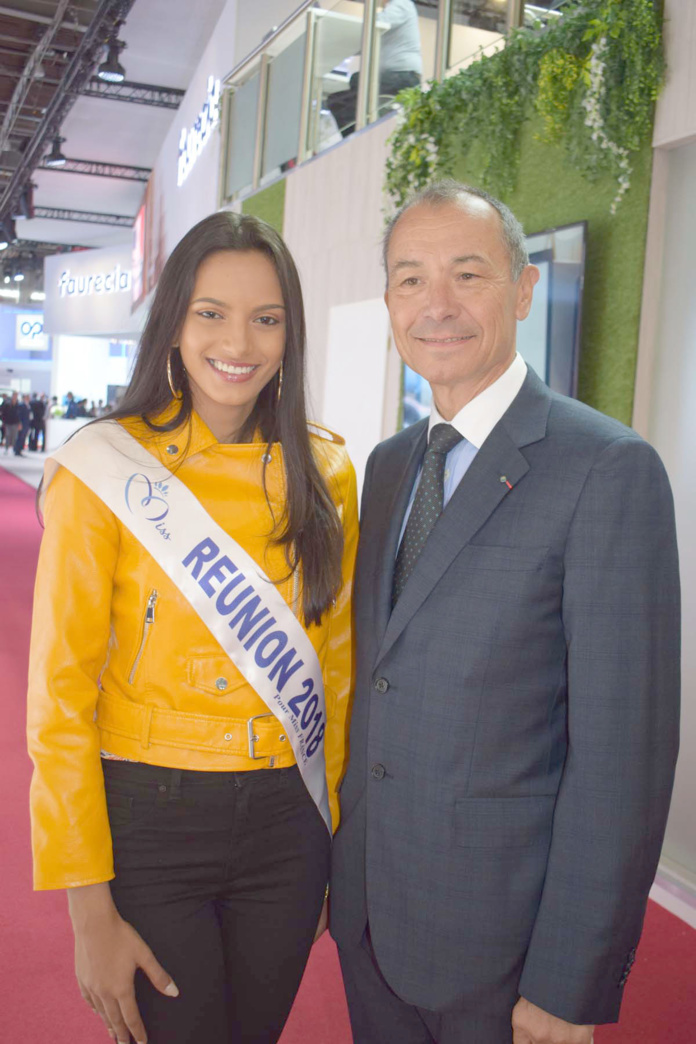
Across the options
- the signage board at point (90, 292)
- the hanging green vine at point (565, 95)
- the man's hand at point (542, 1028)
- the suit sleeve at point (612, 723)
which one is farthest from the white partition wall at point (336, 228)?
the signage board at point (90, 292)

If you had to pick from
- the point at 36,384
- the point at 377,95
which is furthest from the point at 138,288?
the point at 36,384

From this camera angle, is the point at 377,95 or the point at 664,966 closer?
the point at 664,966

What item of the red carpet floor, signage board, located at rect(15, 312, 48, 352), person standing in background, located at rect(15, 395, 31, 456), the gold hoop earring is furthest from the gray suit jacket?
signage board, located at rect(15, 312, 48, 352)

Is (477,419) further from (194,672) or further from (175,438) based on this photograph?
(194,672)

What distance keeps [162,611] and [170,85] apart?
14570mm

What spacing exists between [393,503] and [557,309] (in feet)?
8.52

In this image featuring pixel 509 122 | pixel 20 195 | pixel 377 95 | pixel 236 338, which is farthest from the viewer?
pixel 20 195

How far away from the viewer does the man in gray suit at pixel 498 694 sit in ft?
4.31

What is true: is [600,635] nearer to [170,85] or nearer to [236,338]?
[236,338]

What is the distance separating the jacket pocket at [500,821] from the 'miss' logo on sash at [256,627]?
303mm

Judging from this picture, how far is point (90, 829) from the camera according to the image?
1382mm

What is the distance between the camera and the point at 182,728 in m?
1.45

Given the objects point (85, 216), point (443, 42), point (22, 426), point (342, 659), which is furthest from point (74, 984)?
point (85, 216)

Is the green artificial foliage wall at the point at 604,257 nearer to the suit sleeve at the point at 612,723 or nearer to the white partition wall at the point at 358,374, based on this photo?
the white partition wall at the point at 358,374
